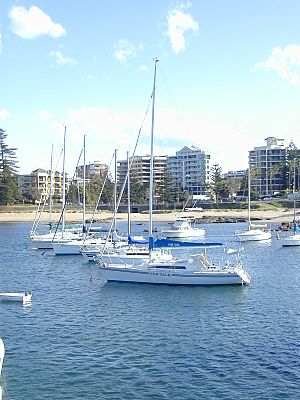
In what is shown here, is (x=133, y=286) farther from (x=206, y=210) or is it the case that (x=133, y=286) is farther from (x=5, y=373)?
(x=206, y=210)

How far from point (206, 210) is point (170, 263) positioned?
4928 inches

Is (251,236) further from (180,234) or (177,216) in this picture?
(177,216)

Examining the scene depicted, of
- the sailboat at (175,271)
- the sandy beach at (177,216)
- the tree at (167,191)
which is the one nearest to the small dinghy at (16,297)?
the sailboat at (175,271)

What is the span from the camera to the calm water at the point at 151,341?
66.2 feet

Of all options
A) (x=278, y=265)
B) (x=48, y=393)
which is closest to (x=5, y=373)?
(x=48, y=393)

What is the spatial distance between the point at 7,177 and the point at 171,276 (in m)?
131

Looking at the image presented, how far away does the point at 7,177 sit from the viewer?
163m

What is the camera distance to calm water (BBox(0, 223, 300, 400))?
2019 cm

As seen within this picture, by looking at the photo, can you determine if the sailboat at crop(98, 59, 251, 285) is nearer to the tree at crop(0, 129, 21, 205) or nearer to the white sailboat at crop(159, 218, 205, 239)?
the white sailboat at crop(159, 218, 205, 239)

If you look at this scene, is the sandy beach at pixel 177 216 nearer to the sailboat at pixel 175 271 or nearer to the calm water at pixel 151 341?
the sailboat at pixel 175 271

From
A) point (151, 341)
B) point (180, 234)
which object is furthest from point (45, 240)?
point (151, 341)

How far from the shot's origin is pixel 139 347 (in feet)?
82.7

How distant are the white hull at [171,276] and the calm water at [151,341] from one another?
26.6 inches

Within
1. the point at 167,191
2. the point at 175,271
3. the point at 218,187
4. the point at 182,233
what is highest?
the point at 218,187
